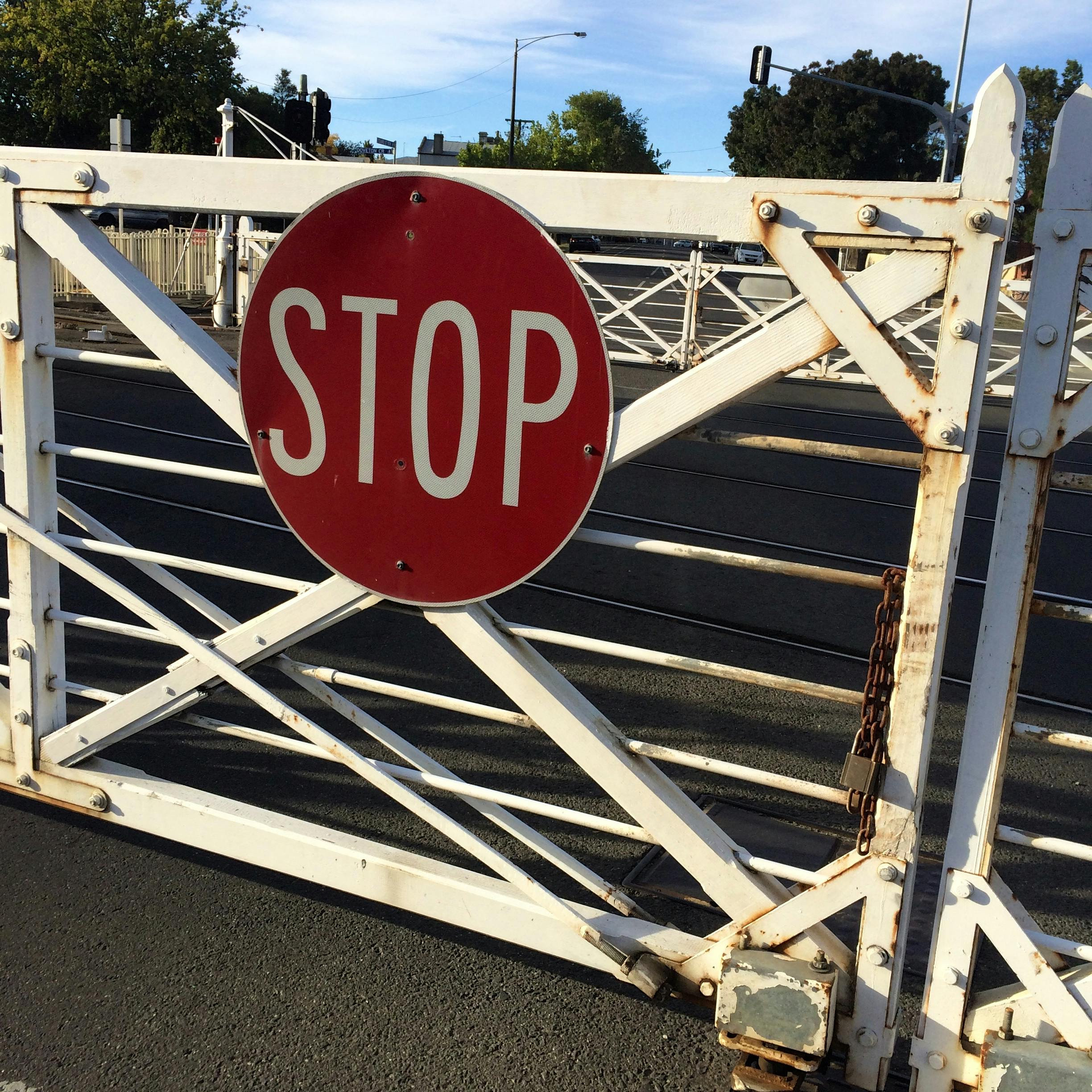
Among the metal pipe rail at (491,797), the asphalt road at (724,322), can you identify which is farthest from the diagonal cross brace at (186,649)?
the asphalt road at (724,322)

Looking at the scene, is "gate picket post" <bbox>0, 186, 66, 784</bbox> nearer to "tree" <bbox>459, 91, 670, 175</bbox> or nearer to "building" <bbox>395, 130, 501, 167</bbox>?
"building" <bbox>395, 130, 501, 167</bbox>

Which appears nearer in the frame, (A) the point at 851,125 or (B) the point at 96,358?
(B) the point at 96,358

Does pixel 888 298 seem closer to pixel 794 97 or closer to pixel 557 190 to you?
pixel 557 190

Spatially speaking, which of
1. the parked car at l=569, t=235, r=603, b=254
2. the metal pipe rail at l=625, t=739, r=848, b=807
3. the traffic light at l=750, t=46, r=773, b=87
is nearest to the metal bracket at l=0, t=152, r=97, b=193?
the metal pipe rail at l=625, t=739, r=848, b=807

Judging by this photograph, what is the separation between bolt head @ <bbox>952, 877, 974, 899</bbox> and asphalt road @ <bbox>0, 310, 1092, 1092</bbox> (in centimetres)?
76

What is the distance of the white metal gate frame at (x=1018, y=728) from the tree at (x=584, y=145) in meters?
71.2

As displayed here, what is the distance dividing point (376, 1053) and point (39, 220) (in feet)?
7.53

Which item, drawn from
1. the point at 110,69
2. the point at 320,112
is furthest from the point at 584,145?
the point at 320,112

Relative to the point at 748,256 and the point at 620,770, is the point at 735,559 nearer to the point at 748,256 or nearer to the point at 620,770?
the point at 620,770

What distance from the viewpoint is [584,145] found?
3976 inches

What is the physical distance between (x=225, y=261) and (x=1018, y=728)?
17169 mm

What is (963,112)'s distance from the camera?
1220 inches

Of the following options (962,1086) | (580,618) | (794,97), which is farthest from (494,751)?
(794,97)

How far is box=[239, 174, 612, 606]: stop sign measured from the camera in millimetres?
2416
